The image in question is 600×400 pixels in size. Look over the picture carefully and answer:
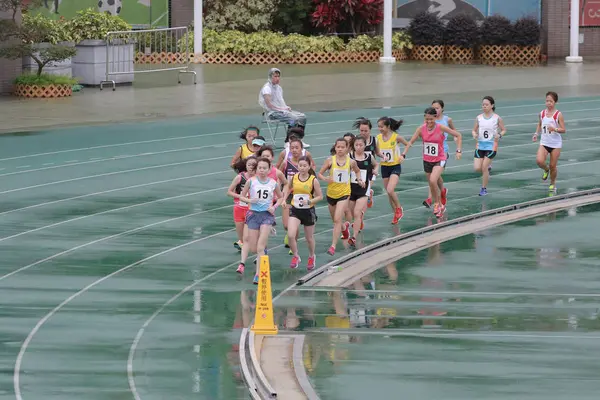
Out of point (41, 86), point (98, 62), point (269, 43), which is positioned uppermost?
point (269, 43)

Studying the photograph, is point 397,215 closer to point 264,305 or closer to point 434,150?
point 434,150

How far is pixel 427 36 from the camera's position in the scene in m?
46.0

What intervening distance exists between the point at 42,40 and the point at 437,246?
1983 cm

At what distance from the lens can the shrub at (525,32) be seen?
44969 mm

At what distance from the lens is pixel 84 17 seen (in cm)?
3725

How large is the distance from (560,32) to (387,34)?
6.39m

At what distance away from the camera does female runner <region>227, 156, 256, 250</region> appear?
16.0 meters

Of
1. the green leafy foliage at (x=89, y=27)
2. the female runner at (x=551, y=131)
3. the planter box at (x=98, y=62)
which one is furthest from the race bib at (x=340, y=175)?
the green leafy foliage at (x=89, y=27)

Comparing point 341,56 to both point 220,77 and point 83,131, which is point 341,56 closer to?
point 220,77

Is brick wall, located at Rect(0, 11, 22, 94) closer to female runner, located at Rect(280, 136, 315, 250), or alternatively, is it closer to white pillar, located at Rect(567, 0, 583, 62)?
white pillar, located at Rect(567, 0, 583, 62)

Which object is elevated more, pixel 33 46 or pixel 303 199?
pixel 33 46

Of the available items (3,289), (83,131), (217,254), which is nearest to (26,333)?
(3,289)

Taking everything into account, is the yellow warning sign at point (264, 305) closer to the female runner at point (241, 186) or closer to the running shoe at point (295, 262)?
the female runner at point (241, 186)

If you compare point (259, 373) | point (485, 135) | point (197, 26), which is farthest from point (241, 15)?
point (259, 373)
